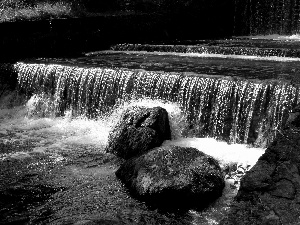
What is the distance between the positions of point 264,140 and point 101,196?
12.7 feet

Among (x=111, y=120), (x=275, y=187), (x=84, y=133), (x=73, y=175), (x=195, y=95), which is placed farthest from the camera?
(x=111, y=120)

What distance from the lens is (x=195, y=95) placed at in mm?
10047

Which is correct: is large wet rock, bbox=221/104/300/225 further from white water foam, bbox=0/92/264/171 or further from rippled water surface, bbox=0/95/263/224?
white water foam, bbox=0/92/264/171

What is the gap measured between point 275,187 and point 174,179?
286cm

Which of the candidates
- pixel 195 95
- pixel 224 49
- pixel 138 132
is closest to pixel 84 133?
pixel 138 132

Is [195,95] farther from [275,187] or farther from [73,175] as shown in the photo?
[275,187]

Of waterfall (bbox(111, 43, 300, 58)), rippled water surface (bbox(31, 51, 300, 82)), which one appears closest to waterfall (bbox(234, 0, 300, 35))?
waterfall (bbox(111, 43, 300, 58))

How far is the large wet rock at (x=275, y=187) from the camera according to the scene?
4023mm

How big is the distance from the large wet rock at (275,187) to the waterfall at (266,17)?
16.7 m

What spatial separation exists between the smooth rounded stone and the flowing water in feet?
0.67

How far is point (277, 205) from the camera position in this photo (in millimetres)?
4105

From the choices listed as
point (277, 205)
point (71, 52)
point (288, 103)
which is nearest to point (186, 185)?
point (277, 205)

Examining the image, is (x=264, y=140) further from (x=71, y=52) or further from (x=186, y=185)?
(x=71, y=52)

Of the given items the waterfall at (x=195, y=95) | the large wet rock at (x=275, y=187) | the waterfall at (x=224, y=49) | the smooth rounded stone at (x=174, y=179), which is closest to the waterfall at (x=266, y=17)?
the waterfall at (x=224, y=49)
